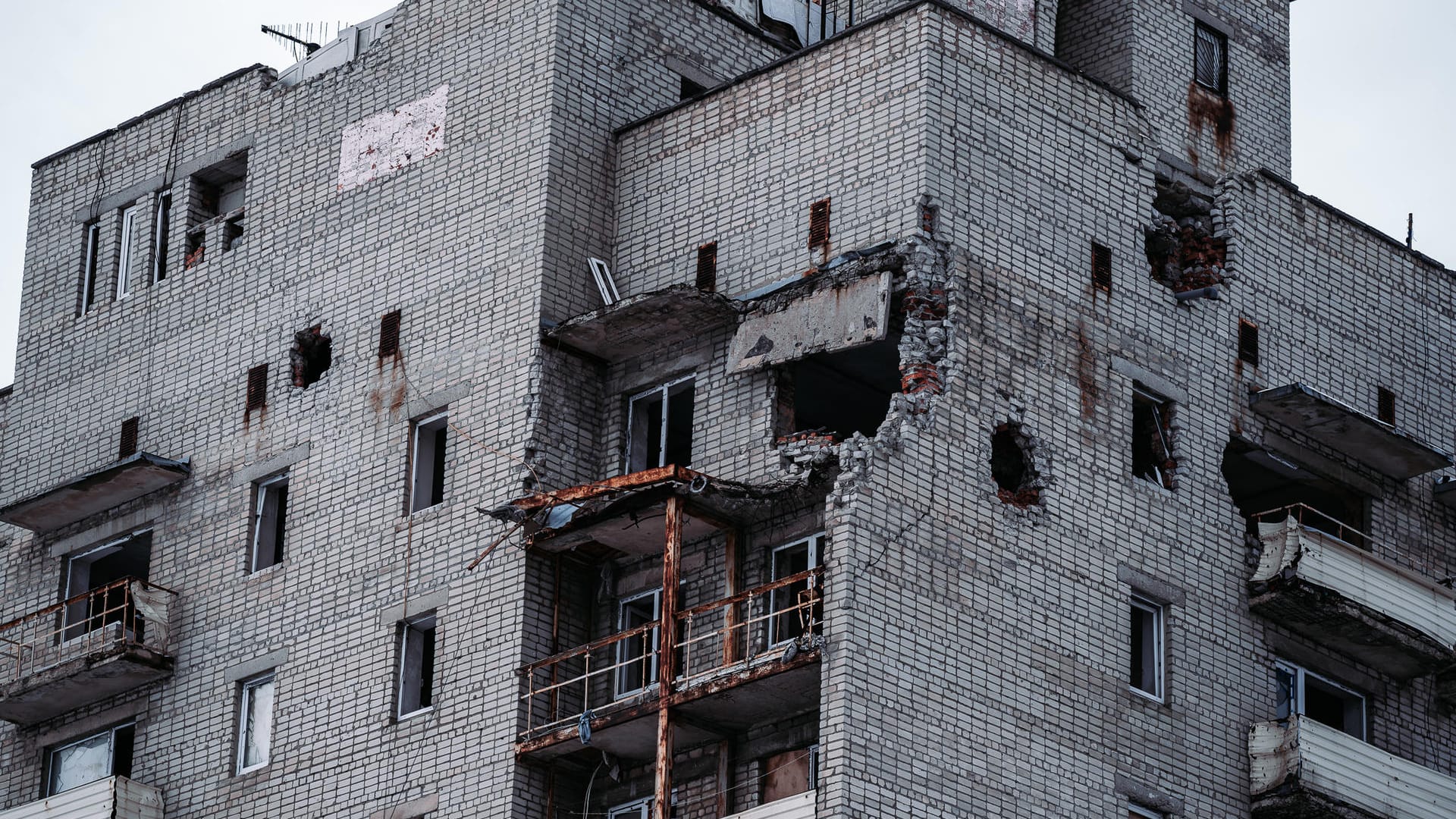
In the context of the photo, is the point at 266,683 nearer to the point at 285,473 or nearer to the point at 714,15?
the point at 285,473

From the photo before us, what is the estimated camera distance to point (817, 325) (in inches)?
1661

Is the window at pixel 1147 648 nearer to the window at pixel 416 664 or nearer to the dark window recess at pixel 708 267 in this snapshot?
the dark window recess at pixel 708 267

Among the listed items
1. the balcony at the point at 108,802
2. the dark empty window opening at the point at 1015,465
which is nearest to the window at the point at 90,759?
the balcony at the point at 108,802

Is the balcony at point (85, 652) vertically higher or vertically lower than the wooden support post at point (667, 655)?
higher

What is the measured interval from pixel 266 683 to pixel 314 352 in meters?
5.14

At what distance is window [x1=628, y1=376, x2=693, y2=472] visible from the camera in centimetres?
4400

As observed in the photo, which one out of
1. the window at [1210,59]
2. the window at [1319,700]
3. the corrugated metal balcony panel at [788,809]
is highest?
the window at [1210,59]

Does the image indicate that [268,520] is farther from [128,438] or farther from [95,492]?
[128,438]

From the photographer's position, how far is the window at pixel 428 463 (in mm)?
44875

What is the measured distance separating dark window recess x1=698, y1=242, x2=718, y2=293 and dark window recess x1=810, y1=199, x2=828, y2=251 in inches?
68.2

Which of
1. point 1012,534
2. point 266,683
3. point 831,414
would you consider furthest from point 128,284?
point 1012,534

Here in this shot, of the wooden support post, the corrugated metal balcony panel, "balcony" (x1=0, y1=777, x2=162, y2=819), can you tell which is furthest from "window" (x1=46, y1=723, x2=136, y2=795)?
the corrugated metal balcony panel

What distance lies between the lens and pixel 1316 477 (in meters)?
47.0

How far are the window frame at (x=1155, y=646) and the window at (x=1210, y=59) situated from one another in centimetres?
1042
